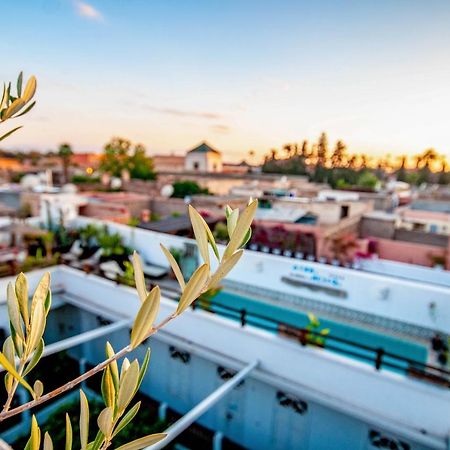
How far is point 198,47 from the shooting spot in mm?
9945

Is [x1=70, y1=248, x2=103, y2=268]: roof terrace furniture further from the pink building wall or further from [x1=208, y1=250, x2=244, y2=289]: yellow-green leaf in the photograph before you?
[x1=208, y1=250, x2=244, y2=289]: yellow-green leaf

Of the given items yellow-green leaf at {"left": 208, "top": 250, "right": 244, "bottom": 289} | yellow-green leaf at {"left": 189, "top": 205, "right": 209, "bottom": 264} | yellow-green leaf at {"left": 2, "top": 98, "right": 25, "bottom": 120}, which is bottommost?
yellow-green leaf at {"left": 208, "top": 250, "right": 244, "bottom": 289}

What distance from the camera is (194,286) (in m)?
0.86

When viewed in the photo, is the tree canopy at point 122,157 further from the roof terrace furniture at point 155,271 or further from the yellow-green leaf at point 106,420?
the yellow-green leaf at point 106,420

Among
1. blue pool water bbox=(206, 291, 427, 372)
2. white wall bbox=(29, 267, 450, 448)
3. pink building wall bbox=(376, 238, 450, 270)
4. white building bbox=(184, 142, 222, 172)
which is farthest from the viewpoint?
white building bbox=(184, 142, 222, 172)

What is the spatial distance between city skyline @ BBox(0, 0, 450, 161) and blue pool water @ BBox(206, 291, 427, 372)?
594 cm

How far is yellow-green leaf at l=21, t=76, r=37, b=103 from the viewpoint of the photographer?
0.97 meters

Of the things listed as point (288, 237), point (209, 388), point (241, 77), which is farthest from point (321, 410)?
point (241, 77)

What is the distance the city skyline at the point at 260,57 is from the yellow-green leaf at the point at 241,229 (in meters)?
4.33

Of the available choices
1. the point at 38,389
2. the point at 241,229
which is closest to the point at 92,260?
the point at 38,389

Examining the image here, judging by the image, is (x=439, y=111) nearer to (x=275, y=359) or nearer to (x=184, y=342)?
(x=275, y=359)

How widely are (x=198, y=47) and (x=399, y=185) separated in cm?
3297

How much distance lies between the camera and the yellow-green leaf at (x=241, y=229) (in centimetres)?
87

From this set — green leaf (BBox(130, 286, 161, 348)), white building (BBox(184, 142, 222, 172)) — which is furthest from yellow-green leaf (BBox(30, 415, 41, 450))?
white building (BBox(184, 142, 222, 172))
